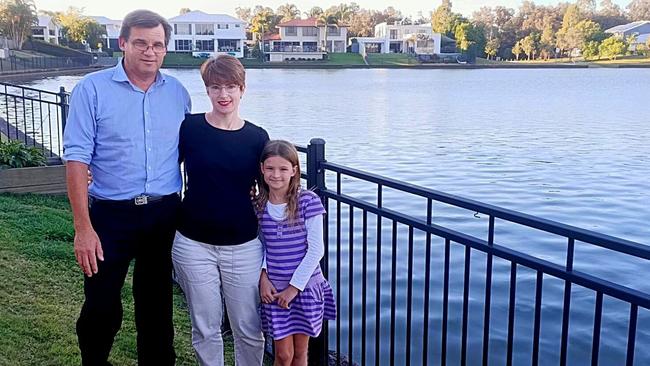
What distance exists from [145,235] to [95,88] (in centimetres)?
63

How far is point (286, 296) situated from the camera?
2.91m

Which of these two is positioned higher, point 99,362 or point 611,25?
point 611,25

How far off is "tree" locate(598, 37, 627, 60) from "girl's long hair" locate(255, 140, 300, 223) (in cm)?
9841

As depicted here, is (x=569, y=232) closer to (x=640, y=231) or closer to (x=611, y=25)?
(x=640, y=231)

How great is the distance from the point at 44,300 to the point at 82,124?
1.92 meters

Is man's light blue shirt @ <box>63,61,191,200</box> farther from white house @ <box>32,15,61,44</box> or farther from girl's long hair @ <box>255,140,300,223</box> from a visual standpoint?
white house @ <box>32,15,61,44</box>

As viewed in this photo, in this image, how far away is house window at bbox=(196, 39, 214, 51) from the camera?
88.9m

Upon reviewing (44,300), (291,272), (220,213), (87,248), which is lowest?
(44,300)

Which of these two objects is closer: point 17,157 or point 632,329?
point 632,329

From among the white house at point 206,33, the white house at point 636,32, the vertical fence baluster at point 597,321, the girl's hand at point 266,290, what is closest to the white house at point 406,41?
the white house at point 206,33

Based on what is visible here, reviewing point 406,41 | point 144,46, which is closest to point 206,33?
point 406,41

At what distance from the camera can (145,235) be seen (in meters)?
2.98

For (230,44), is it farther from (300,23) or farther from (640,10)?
(640,10)

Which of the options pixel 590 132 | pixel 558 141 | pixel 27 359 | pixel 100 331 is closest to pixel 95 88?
pixel 100 331
